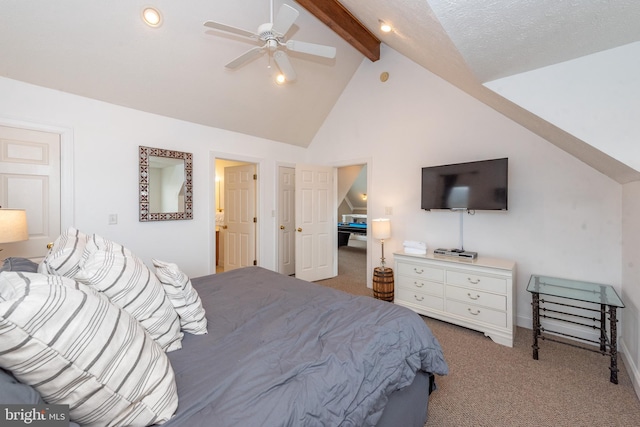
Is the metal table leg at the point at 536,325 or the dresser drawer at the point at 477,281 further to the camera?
the dresser drawer at the point at 477,281

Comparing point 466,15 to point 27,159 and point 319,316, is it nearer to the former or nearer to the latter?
point 319,316

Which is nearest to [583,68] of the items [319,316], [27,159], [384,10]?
[384,10]

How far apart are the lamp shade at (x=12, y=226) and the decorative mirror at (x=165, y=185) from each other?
47.6 inches

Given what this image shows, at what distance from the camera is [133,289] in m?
1.14

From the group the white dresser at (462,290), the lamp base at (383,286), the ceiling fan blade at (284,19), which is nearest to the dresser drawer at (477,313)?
the white dresser at (462,290)

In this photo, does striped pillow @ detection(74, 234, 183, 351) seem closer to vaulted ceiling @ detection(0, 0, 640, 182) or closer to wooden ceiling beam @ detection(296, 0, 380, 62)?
vaulted ceiling @ detection(0, 0, 640, 182)

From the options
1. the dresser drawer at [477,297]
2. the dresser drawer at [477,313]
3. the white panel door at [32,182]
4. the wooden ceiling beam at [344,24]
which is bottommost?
the dresser drawer at [477,313]

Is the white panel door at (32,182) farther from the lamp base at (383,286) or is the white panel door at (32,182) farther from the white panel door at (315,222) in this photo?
the lamp base at (383,286)

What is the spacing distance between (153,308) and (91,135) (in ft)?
8.87

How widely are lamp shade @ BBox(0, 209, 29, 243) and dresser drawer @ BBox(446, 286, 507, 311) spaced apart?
3778 millimetres

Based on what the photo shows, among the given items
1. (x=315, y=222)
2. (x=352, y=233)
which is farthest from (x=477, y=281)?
(x=352, y=233)

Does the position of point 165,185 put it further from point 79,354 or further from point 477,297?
point 477,297

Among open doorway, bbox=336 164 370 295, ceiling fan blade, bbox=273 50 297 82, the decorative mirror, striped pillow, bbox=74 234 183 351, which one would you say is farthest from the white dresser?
the decorative mirror

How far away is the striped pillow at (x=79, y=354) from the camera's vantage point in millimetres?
641
